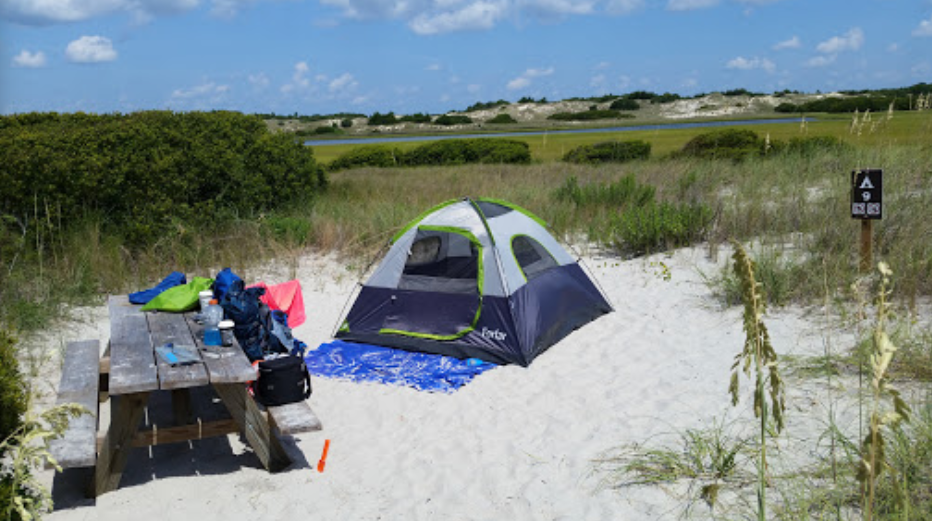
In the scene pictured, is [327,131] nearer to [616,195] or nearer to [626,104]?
[626,104]

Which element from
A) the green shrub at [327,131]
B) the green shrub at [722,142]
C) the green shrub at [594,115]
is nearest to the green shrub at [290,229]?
the green shrub at [722,142]

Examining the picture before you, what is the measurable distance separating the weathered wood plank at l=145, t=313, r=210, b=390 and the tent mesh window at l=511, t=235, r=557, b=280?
341cm

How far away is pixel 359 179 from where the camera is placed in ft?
61.7

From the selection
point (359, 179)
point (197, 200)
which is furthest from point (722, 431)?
point (359, 179)

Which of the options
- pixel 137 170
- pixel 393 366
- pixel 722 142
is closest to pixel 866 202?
pixel 393 366

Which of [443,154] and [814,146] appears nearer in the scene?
[814,146]

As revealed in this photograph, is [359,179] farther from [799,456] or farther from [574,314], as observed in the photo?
[799,456]

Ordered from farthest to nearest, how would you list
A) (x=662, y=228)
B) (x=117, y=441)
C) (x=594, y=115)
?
(x=594, y=115), (x=662, y=228), (x=117, y=441)

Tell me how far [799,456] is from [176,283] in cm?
561

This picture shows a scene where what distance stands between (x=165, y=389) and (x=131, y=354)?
0.35 metres

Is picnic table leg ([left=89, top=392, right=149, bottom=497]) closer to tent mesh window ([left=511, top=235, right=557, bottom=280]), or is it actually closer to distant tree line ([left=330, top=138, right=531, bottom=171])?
tent mesh window ([left=511, top=235, right=557, bottom=280])

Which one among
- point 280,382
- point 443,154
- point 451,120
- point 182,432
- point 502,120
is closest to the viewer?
point 182,432

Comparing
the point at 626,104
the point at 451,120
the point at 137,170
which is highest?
the point at 626,104

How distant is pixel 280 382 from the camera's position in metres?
5.33
